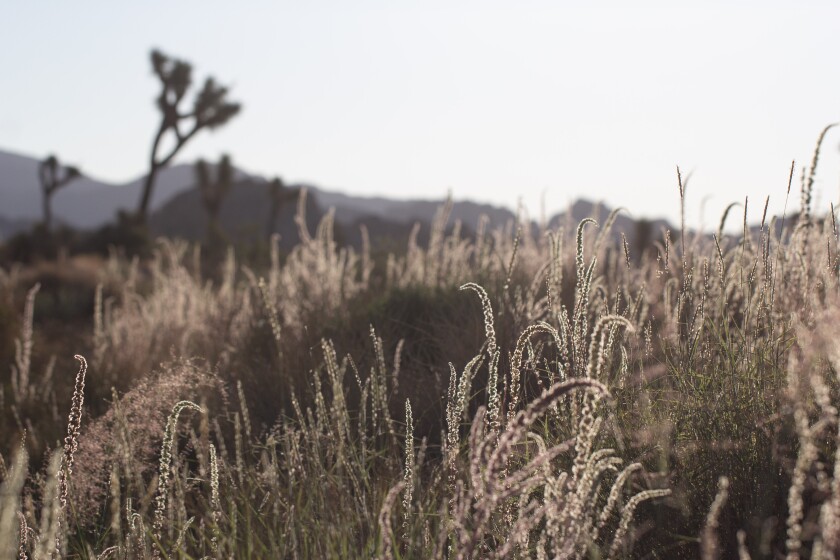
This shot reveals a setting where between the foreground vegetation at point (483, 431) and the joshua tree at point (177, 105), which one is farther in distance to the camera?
the joshua tree at point (177, 105)

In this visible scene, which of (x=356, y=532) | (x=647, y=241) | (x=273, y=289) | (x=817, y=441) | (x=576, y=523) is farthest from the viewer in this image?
(x=647, y=241)

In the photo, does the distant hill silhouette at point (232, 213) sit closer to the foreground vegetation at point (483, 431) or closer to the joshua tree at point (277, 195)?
the joshua tree at point (277, 195)

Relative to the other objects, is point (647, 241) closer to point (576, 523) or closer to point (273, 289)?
point (273, 289)

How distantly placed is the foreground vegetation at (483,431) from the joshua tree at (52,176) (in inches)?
1294

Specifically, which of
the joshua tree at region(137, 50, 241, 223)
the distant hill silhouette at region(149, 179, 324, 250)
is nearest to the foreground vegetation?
the joshua tree at region(137, 50, 241, 223)

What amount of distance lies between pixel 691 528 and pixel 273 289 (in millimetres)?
4592

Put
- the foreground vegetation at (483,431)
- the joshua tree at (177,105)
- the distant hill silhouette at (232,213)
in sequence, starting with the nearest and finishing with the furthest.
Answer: the foreground vegetation at (483,431), the joshua tree at (177,105), the distant hill silhouette at (232,213)

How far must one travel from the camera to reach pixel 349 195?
563 ft

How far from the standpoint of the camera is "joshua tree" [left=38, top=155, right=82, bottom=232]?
118 feet

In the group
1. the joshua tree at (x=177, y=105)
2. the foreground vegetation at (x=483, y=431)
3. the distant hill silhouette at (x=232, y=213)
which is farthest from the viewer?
the distant hill silhouette at (x=232, y=213)

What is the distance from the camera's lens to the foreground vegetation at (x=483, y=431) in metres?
1.99

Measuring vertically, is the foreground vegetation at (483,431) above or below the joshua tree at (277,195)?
below

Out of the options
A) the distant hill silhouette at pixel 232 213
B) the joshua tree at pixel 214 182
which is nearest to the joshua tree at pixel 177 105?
the joshua tree at pixel 214 182

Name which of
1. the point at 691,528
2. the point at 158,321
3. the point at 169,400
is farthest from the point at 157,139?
the point at 691,528
